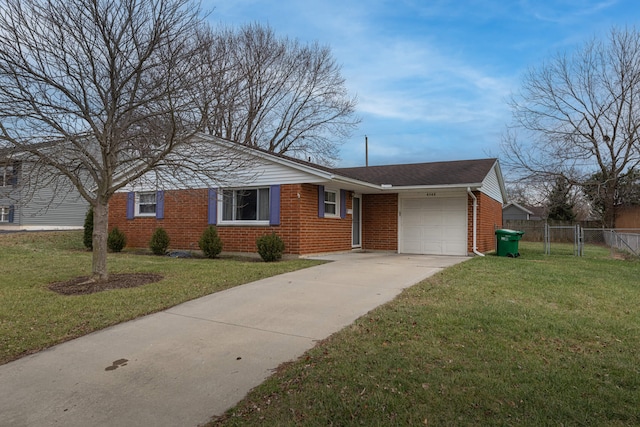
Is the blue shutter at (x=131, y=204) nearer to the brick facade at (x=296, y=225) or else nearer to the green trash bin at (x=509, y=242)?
the brick facade at (x=296, y=225)

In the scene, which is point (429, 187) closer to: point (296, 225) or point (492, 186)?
point (492, 186)

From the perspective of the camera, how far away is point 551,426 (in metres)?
2.78

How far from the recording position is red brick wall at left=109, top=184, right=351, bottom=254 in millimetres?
12102

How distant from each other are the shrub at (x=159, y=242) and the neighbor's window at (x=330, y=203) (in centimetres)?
556

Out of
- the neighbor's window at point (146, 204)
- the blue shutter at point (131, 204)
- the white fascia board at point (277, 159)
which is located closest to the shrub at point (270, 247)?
the white fascia board at point (277, 159)

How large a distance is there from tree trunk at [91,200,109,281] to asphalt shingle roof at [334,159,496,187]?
7467 millimetres

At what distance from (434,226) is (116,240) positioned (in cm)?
1156

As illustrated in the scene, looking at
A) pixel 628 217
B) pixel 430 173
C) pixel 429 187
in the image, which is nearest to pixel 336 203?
pixel 429 187

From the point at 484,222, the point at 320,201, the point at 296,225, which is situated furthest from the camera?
the point at 484,222

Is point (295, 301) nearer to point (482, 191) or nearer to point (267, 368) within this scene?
point (267, 368)

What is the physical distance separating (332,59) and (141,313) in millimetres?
22820

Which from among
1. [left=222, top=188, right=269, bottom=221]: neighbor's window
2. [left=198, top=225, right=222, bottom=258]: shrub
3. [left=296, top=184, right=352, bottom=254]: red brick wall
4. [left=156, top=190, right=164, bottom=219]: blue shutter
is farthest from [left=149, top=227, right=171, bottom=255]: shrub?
[left=296, top=184, right=352, bottom=254]: red brick wall

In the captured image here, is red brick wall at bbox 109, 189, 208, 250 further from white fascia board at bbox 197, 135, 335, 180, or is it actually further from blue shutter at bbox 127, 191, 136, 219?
white fascia board at bbox 197, 135, 335, 180

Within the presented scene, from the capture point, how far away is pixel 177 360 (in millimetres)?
4195
